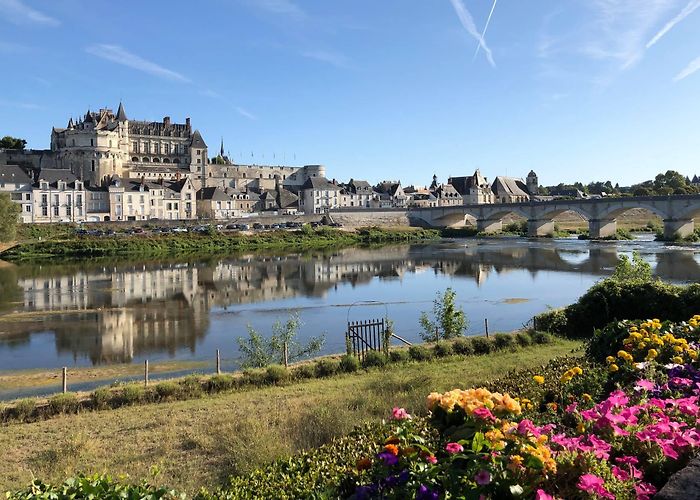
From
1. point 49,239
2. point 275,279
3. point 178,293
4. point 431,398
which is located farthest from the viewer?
point 49,239

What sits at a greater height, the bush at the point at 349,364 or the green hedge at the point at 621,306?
the green hedge at the point at 621,306

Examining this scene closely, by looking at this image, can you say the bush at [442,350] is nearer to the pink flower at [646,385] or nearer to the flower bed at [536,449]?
the flower bed at [536,449]

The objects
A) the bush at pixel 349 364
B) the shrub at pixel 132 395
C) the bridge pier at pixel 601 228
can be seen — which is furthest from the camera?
the bridge pier at pixel 601 228

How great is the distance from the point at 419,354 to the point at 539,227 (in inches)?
2033

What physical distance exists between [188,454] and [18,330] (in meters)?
14.3

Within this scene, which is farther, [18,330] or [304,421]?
[18,330]

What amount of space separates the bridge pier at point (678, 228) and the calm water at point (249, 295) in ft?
13.4

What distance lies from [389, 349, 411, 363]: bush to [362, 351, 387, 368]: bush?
197 mm

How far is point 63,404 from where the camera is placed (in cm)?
866

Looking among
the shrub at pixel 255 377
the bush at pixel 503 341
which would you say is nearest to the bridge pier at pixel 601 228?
the bush at pixel 503 341

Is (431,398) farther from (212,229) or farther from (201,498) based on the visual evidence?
(212,229)

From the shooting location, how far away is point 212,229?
55219 mm

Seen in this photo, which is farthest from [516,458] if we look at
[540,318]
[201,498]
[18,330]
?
[18,330]

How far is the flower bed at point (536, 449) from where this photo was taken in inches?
120
